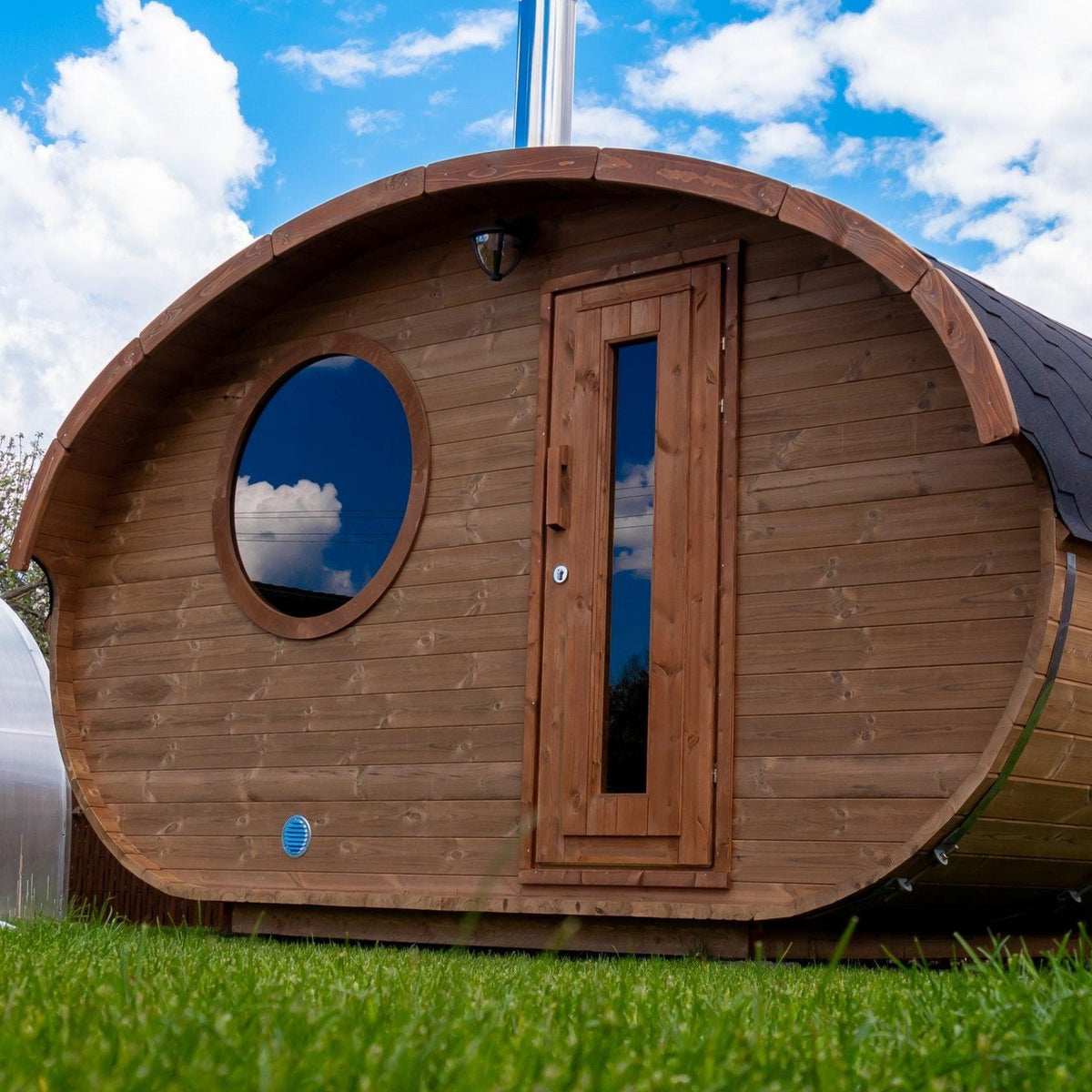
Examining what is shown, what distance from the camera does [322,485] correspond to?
6855mm

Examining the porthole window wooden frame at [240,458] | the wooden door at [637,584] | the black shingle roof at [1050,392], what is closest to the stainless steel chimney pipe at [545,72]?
the porthole window wooden frame at [240,458]

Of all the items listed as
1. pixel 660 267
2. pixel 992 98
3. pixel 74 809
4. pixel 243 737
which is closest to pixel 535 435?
pixel 660 267

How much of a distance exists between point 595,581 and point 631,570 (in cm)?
14

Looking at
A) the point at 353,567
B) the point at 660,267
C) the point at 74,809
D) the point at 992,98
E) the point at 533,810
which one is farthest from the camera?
the point at 992,98

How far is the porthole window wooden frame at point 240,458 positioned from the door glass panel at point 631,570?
3.23ft

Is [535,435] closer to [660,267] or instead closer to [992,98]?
[660,267]

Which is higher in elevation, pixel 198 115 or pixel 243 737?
pixel 198 115

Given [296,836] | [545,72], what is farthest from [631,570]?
[545,72]

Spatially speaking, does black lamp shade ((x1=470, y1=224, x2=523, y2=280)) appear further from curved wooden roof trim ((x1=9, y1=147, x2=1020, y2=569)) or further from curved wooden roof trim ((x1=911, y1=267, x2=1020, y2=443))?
curved wooden roof trim ((x1=911, y1=267, x2=1020, y2=443))

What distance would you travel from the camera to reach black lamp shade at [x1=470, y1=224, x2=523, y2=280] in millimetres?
6348

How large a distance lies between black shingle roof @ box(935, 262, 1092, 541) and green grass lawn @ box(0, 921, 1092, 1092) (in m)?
2.38

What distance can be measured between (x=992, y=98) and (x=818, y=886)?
83.6 ft

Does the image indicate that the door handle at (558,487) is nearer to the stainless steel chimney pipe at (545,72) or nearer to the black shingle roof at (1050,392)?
the black shingle roof at (1050,392)

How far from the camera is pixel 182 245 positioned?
5812 centimetres
